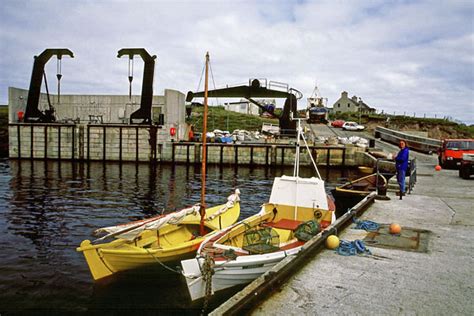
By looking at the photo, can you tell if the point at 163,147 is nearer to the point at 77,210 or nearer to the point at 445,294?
the point at 77,210

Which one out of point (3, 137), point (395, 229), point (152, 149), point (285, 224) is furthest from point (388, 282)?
point (3, 137)

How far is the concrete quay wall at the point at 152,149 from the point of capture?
39062 mm

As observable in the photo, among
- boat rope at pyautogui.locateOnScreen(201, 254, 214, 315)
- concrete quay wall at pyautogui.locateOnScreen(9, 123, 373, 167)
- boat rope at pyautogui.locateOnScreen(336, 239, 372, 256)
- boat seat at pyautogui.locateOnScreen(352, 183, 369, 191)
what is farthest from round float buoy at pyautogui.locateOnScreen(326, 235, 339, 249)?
concrete quay wall at pyautogui.locateOnScreen(9, 123, 373, 167)

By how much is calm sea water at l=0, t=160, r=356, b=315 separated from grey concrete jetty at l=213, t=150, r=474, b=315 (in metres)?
2.74

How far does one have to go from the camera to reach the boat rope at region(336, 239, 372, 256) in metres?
8.10

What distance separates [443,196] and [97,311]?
1423 centimetres

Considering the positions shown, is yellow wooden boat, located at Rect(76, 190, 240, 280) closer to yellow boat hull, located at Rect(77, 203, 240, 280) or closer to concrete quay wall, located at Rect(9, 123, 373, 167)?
yellow boat hull, located at Rect(77, 203, 240, 280)

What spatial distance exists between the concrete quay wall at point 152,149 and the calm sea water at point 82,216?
2.81 meters

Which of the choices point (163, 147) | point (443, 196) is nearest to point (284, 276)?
point (443, 196)

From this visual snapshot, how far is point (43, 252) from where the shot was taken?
11688 mm

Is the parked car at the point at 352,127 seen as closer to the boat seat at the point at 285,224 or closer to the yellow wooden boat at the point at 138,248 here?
the boat seat at the point at 285,224

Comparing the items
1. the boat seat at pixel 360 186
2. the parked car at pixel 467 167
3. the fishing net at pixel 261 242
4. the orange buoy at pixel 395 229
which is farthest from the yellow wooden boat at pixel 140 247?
the parked car at pixel 467 167

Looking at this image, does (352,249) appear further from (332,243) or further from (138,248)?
(138,248)

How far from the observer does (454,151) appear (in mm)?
27938
